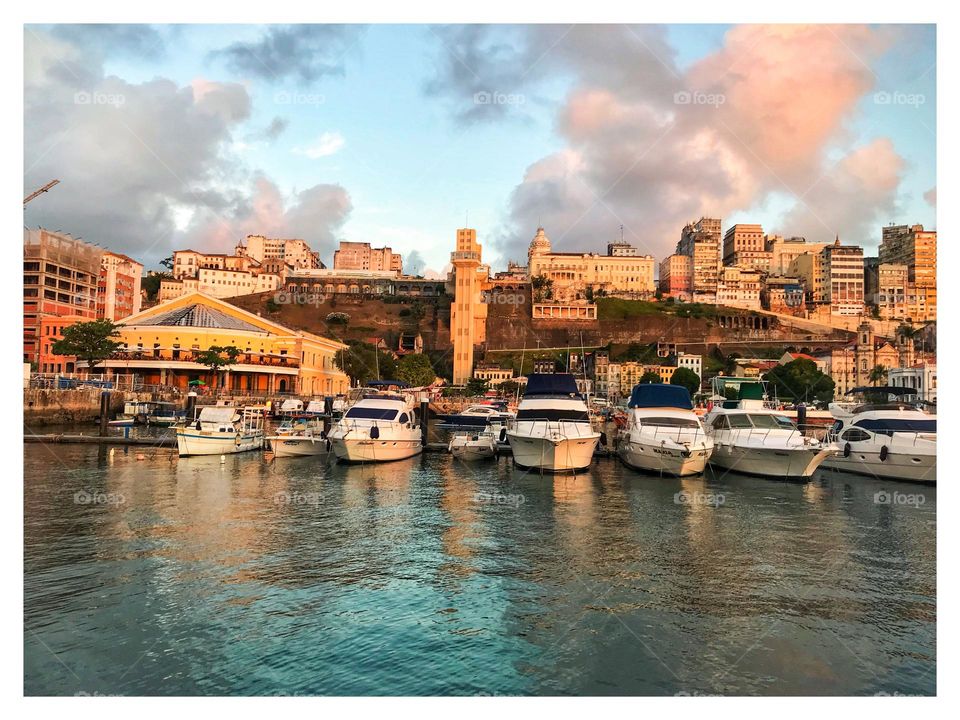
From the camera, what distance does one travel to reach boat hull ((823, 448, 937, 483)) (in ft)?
83.8

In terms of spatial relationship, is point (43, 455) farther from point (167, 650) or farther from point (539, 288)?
point (539, 288)

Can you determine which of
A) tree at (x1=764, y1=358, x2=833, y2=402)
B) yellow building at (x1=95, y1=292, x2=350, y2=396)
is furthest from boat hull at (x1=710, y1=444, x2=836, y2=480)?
tree at (x1=764, y1=358, x2=833, y2=402)

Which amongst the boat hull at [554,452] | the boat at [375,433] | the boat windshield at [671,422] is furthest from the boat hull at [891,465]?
the boat at [375,433]

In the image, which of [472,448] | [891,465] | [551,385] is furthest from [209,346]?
[891,465]

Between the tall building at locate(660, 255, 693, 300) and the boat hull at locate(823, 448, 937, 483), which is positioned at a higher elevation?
the tall building at locate(660, 255, 693, 300)

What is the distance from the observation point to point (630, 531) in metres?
17.6

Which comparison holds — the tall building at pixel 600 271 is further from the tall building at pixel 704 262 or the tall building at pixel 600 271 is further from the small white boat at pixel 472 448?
the small white boat at pixel 472 448

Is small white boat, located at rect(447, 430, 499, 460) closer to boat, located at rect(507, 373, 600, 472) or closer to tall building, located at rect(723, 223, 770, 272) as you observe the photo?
boat, located at rect(507, 373, 600, 472)

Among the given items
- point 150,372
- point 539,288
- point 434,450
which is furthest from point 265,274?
point 434,450

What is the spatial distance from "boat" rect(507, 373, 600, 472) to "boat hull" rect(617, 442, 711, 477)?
2042 mm

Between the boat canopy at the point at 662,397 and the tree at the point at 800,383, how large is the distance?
70.4 meters

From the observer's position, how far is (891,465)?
26.6 m

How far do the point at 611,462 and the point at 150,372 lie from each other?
59725 millimetres

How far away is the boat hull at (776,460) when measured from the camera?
86.9 feet
